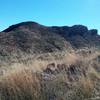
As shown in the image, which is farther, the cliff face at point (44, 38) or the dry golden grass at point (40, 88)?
the cliff face at point (44, 38)

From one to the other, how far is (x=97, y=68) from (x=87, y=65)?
0.42 meters

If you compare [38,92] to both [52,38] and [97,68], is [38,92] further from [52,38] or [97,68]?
[52,38]

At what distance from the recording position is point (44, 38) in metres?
81.8

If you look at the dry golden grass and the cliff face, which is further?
the cliff face

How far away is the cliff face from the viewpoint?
69812mm

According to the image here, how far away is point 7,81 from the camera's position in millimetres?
6875

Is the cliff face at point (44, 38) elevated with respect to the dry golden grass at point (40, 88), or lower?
elevated

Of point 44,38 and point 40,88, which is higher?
point 44,38

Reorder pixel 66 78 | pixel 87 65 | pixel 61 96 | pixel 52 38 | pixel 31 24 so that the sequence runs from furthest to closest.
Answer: pixel 31 24, pixel 52 38, pixel 87 65, pixel 66 78, pixel 61 96

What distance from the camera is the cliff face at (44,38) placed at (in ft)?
229

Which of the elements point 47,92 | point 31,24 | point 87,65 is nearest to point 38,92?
point 47,92

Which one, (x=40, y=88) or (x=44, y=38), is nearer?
(x=40, y=88)

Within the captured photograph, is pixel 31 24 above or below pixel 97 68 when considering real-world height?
above

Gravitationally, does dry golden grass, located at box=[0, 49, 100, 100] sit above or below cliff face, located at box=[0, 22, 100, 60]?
below
